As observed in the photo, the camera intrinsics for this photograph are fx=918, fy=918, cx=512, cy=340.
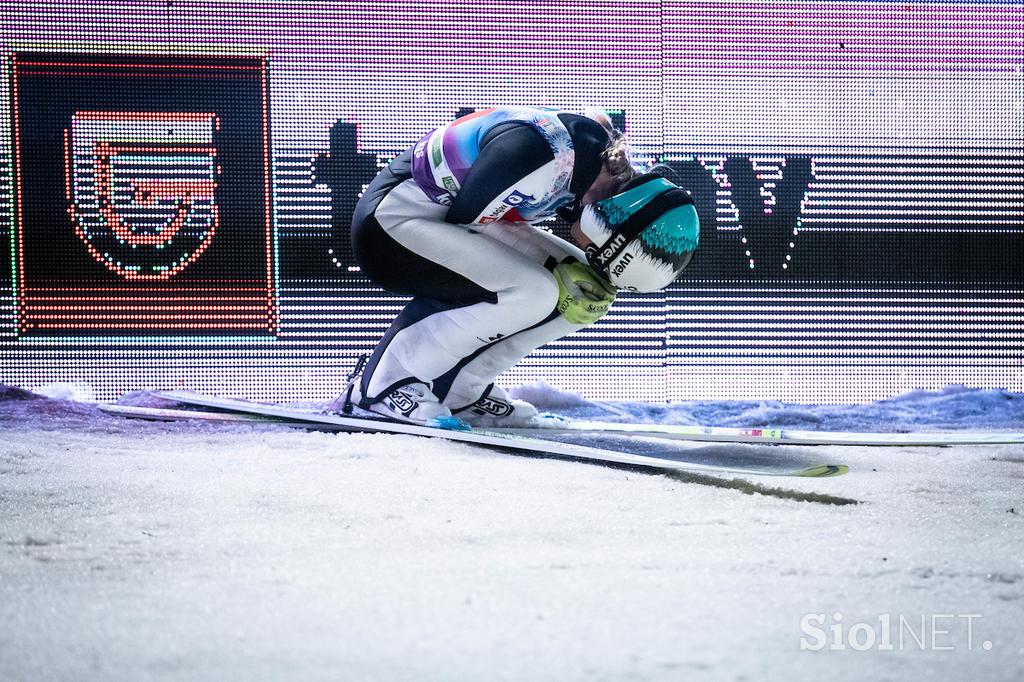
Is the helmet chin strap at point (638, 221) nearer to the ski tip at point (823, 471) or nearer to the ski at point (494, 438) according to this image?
the ski at point (494, 438)

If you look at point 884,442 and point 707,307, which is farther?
point 707,307

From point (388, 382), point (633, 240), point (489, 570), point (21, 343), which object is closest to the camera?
point (489, 570)

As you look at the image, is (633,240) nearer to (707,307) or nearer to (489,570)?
(489,570)

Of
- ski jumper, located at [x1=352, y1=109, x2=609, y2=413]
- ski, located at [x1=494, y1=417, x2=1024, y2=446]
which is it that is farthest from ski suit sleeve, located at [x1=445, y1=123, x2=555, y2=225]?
ski, located at [x1=494, y1=417, x2=1024, y2=446]

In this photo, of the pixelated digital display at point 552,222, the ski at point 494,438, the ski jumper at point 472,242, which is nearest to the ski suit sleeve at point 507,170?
the ski jumper at point 472,242

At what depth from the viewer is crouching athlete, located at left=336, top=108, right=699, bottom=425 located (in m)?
2.20

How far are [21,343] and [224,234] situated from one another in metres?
0.85

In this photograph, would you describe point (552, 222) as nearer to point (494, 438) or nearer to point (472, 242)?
point (472, 242)

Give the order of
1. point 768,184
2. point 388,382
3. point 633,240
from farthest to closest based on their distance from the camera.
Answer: point 768,184, point 388,382, point 633,240

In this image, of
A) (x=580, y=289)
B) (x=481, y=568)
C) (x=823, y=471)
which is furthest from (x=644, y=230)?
(x=481, y=568)

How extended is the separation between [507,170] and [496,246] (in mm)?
278

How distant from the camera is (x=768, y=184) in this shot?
3.70 m

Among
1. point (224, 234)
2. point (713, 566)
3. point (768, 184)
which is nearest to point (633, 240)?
point (713, 566)

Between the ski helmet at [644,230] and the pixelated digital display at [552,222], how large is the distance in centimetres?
132
